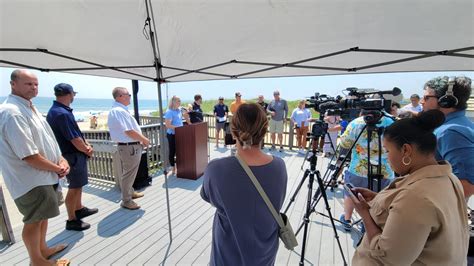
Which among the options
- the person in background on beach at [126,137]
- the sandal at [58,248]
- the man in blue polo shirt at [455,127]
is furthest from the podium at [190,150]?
the man in blue polo shirt at [455,127]

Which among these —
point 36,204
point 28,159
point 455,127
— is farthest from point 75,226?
point 455,127

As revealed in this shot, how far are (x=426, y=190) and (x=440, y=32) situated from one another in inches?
59.6

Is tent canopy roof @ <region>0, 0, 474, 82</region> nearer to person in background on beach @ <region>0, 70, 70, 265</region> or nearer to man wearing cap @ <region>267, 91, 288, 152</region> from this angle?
person in background on beach @ <region>0, 70, 70, 265</region>

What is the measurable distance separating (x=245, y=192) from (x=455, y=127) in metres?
1.34

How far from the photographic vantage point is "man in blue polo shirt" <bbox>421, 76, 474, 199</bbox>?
1.26 m

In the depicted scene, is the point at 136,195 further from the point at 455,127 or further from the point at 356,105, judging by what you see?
the point at 455,127

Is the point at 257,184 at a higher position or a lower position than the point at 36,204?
higher

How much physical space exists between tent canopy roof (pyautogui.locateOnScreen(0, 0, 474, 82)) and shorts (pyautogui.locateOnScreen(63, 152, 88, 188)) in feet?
3.41

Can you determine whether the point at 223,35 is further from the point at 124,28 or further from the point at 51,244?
the point at 51,244

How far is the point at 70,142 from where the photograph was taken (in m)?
2.44

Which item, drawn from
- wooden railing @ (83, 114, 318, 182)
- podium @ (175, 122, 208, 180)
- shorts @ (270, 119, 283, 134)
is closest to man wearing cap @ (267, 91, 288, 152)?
shorts @ (270, 119, 283, 134)

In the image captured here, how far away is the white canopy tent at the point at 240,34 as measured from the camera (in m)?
1.45

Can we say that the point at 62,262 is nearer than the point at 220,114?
Yes

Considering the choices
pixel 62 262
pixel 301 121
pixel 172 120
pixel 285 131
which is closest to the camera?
pixel 62 262
